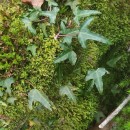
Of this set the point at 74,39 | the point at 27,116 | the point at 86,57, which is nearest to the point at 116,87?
the point at 86,57

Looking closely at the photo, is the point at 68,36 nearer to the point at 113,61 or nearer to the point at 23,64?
the point at 23,64

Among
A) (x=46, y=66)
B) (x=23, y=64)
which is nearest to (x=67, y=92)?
(x=46, y=66)

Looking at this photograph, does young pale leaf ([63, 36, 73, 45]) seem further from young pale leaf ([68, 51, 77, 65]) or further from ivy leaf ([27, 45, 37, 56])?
ivy leaf ([27, 45, 37, 56])

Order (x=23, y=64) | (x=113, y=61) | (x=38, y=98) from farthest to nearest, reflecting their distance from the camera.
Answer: (x=113, y=61), (x=23, y=64), (x=38, y=98)

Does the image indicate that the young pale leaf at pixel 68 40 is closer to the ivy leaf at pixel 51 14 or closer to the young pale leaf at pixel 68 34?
the young pale leaf at pixel 68 34

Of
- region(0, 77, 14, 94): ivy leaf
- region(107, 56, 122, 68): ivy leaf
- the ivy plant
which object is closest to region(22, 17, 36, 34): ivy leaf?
the ivy plant

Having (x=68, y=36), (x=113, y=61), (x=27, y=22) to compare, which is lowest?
(x=113, y=61)

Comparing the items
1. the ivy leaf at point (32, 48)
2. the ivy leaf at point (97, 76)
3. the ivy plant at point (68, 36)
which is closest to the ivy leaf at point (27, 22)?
the ivy plant at point (68, 36)
